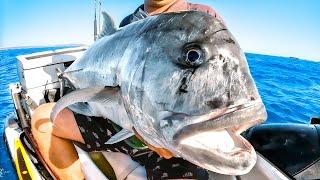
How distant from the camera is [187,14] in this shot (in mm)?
1398

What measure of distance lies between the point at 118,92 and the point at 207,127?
519 mm

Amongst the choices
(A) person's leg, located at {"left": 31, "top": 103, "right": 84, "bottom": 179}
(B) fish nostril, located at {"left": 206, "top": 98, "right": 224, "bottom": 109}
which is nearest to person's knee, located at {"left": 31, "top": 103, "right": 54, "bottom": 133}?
(A) person's leg, located at {"left": 31, "top": 103, "right": 84, "bottom": 179}

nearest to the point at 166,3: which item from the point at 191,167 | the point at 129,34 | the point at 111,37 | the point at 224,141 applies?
the point at 111,37

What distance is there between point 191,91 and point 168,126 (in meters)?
0.16

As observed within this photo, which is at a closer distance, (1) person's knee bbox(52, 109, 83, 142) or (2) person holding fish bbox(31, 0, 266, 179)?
(2) person holding fish bbox(31, 0, 266, 179)

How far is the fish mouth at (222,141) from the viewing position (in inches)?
46.3

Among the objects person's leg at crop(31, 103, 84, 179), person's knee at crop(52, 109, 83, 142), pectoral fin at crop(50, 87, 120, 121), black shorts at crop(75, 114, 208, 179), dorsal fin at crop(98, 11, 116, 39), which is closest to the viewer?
pectoral fin at crop(50, 87, 120, 121)

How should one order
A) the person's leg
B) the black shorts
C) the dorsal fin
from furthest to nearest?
the person's leg → the black shorts → the dorsal fin

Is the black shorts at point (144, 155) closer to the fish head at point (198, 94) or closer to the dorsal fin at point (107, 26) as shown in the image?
the dorsal fin at point (107, 26)

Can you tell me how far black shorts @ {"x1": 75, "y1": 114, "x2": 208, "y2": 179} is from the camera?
226 centimetres

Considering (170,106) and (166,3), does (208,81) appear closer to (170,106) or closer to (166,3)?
(170,106)

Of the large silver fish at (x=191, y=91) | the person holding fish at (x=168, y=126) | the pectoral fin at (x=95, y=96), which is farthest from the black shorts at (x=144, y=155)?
the large silver fish at (x=191, y=91)

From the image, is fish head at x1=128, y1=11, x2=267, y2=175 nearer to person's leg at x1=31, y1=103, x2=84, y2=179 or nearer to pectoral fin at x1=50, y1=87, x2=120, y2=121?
pectoral fin at x1=50, y1=87, x2=120, y2=121

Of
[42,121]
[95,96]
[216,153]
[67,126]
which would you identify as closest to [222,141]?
[216,153]
